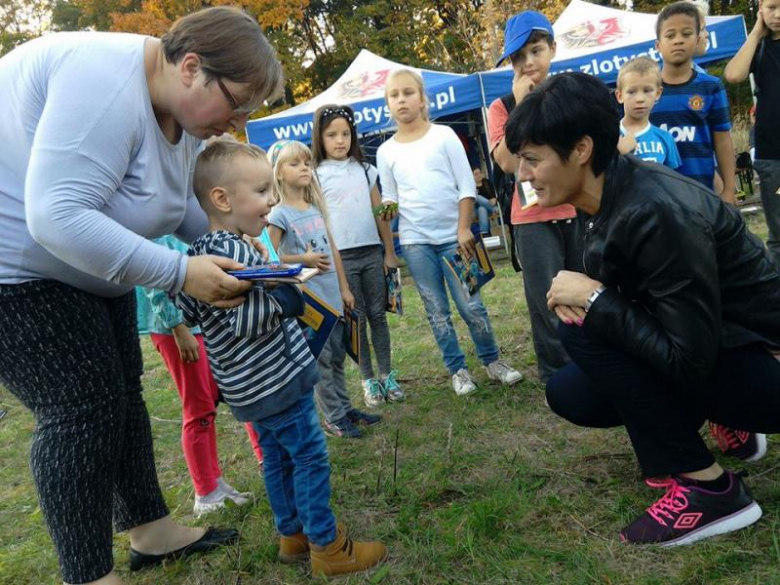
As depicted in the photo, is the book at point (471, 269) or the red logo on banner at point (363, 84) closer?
A: the book at point (471, 269)

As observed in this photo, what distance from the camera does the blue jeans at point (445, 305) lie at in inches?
153

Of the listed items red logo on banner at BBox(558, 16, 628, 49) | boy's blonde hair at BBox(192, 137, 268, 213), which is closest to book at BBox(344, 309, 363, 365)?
boy's blonde hair at BBox(192, 137, 268, 213)

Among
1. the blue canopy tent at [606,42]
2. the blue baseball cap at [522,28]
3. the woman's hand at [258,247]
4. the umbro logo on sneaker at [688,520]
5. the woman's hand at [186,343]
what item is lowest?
the umbro logo on sneaker at [688,520]

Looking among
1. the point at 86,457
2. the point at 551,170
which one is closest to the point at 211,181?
the point at 86,457

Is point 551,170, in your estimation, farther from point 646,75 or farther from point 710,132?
point 710,132

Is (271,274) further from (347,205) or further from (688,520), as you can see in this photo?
(347,205)

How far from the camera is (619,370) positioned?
2.08m

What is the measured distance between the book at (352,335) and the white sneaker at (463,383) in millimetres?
604

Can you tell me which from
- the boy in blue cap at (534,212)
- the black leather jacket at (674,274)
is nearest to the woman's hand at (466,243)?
the boy in blue cap at (534,212)

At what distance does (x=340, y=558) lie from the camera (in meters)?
2.12

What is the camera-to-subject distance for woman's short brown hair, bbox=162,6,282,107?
1.66m

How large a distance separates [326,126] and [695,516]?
112 inches

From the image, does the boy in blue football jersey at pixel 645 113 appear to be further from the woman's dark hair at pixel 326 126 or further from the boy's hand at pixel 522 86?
the woman's dark hair at pixel 326 126

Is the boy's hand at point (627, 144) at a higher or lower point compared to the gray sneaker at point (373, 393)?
higher
